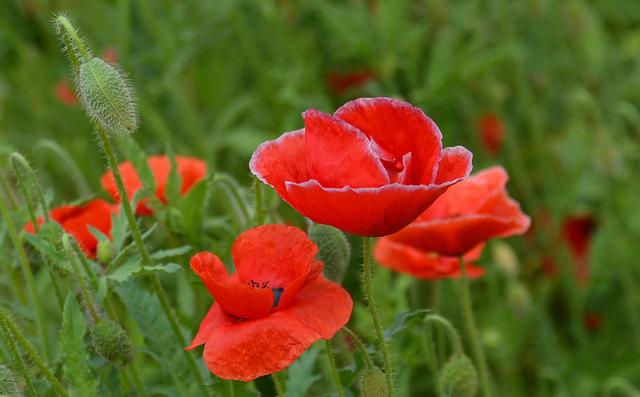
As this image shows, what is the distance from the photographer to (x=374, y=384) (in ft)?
4.45

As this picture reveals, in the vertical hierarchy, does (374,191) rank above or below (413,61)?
above

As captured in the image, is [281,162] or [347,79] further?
[347,79]

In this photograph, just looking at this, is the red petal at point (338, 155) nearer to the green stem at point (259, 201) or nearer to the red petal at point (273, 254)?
the red petal at point (273, 254)

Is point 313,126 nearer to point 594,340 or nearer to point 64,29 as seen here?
point 64,29

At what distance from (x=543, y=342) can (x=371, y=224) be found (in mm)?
1420

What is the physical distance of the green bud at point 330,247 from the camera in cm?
152

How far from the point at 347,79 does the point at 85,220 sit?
6.17 ft

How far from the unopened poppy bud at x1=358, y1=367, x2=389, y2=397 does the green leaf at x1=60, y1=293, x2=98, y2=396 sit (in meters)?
0.32

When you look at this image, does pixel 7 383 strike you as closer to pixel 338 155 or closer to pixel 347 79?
pixel 338 155

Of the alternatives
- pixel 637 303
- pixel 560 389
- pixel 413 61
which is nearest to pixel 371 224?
pixel 560 389

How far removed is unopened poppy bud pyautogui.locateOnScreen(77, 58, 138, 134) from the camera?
51.9 inches

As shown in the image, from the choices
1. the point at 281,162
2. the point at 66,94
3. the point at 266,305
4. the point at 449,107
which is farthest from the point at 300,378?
the point at 66,94

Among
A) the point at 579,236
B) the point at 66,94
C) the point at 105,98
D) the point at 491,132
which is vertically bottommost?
the point at 579,236

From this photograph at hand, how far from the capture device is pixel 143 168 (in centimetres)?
172
